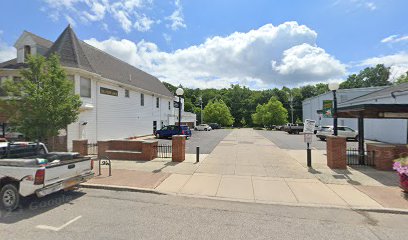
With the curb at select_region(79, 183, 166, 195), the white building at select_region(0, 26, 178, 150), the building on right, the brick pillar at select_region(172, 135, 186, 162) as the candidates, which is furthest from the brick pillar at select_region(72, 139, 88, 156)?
the building on right

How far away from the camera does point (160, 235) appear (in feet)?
14.9

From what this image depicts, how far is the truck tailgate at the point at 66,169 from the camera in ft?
18.9

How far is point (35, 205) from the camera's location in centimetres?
608

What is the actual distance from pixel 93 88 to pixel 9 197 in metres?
14.4

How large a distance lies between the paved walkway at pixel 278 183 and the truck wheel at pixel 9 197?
2696 millimetres

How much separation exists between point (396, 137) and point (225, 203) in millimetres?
21995

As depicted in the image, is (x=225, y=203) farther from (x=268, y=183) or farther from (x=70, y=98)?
(x=70, y=98)

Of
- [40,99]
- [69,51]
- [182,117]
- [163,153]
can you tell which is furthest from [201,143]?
[182,117]

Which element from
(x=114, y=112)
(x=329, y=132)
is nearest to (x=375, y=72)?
(x=329, y=132)

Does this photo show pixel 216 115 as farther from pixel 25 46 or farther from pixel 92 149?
pixel 92 149

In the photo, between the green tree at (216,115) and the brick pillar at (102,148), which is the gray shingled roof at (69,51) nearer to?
the brick pillar at (102,148)

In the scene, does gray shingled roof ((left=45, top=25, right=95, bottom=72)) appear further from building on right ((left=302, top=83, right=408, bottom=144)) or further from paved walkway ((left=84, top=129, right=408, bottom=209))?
building on right ((left=302, top=83, right=408, bottom=144))

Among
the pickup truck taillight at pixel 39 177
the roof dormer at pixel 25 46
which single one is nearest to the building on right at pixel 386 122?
the pickup truck taillight at pixel 39 177

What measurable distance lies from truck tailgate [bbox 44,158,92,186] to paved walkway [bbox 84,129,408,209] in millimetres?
1615
